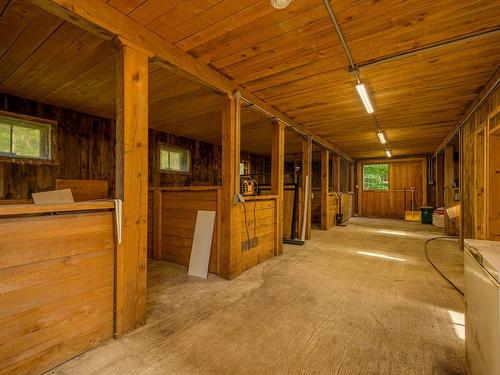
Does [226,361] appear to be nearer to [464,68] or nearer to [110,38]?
[110,38]

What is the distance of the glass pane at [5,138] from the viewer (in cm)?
346

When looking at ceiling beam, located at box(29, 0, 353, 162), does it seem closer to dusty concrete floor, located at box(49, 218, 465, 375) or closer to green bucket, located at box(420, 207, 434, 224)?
dusty concrete floor, located at box(49, 218, 465, 375)

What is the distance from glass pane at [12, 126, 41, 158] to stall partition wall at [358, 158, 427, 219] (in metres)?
10.3

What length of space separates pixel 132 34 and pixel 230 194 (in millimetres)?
1778

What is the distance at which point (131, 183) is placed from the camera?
1.82 m

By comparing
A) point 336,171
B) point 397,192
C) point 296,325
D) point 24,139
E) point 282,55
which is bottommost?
point 296,325

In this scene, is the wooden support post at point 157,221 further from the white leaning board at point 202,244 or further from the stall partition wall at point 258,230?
the stall partition wall at point 258,230

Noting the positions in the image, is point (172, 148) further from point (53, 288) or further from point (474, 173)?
point (474, 173)

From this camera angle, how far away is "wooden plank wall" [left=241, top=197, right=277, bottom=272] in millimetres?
3225

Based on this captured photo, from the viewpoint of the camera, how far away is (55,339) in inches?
56.4

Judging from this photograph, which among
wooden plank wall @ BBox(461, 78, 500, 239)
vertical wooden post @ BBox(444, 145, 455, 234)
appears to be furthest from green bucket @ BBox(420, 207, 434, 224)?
wooden plank wall @ BBox(461, 78, 500, 239)

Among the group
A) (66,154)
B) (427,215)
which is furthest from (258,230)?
(427,215)

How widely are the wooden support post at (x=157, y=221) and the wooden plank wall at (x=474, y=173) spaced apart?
14.4 feet

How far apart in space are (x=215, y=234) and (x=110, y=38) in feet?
7.31
